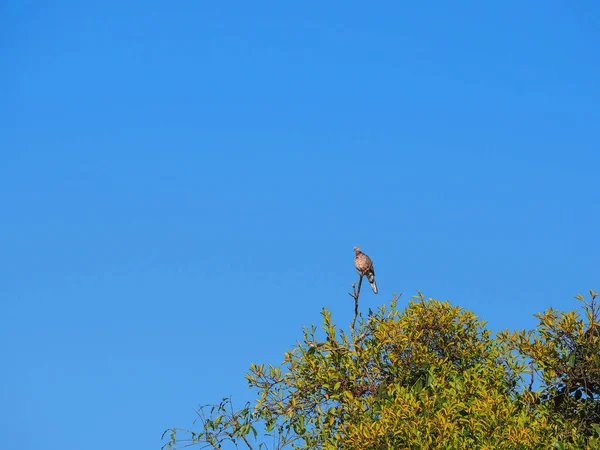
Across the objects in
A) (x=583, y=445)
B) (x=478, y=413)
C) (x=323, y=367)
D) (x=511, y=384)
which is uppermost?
(x=323, y=367)

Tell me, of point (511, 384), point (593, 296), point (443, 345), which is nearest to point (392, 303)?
point (443, 345)

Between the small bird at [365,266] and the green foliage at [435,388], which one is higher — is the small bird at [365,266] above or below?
above

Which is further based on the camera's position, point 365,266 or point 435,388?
point 365,266

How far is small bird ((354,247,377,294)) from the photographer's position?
2972cm

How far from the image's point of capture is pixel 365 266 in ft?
97.8

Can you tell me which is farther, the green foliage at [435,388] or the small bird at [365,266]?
the small bird at [365,266]

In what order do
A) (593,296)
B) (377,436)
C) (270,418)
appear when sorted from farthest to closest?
1. (270,418)
2. (593,296)
3. (377,436)

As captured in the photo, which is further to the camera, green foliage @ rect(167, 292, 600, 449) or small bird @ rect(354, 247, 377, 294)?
small bird @ rect(354, 247, 377, 294)

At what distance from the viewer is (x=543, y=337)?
19.4 metres

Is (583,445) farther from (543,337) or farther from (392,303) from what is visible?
(392,303)

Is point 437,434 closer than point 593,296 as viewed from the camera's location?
Yes

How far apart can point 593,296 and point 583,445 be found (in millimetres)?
3008

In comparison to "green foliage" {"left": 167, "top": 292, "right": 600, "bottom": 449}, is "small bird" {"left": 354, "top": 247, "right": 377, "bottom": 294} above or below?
above

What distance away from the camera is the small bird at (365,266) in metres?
29.7
